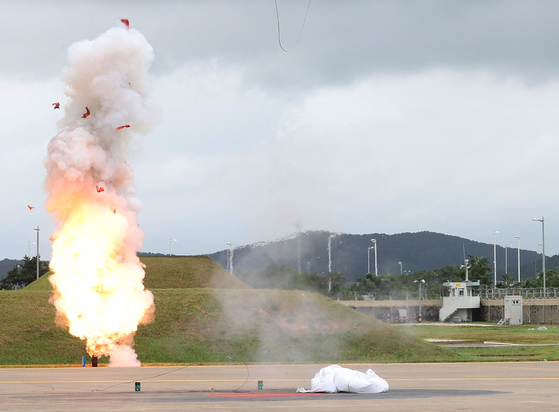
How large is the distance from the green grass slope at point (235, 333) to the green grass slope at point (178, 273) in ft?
56.8

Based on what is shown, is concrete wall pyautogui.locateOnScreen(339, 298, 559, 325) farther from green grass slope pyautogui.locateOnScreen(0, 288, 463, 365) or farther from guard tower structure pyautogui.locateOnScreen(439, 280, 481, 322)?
green grass slope pyautogui.locateOnScreen(0, 288, 463, 365)

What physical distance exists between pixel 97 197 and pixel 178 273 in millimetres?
40983

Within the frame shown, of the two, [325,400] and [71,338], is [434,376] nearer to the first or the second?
[325,400]

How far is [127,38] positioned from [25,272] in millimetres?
101005

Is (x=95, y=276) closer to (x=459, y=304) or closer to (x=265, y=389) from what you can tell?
(x=265, y=389)

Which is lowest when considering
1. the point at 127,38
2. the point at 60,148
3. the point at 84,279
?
the point at 84,279

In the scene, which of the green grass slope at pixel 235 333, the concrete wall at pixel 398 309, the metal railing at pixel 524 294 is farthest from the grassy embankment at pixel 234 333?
the metal railing at pixel 524 294

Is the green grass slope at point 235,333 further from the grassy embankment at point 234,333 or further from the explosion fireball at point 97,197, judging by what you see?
the explosion fireball at point 97,197

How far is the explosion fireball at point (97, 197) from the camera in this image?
3825cm

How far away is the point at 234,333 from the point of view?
4925cm

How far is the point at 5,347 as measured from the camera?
4591cm

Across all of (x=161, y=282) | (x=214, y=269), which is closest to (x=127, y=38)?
(x=161, y=282)

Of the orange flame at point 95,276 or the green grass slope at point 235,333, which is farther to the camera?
the green grass slope at point 235,333

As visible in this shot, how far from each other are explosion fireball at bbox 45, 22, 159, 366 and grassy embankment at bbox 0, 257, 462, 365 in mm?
7010
